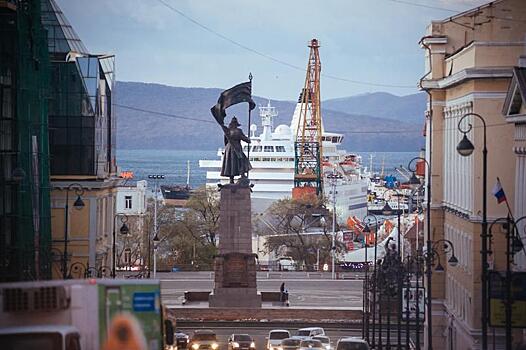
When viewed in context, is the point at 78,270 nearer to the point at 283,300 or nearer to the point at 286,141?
the point at 283,300

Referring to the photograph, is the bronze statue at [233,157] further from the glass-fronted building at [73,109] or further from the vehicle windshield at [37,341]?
the vehicle windshield at [37,341]

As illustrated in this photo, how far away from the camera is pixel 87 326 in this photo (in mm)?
18797

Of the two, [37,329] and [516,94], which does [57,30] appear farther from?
[37,329]

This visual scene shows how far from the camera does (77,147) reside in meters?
57.7

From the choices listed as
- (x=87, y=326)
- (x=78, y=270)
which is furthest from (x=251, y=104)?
(x=87, y=326)

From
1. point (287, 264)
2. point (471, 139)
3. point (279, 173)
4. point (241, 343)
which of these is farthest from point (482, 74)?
point (279, 173)

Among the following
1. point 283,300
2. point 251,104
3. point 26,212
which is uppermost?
point 251,104

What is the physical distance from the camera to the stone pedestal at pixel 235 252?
61812mm

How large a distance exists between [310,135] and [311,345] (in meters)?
136

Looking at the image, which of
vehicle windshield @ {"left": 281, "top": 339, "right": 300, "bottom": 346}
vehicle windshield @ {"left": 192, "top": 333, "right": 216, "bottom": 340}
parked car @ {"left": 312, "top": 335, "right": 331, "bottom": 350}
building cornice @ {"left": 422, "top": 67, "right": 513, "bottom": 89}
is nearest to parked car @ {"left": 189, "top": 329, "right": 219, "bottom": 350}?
vehicle windshield @ {"left": 192, "top": 333, "right": 216, "bottom": 340}

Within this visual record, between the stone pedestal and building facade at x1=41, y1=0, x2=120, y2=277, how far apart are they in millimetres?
4719

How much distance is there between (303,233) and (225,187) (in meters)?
43.9

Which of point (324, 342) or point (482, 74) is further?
point (482, 74)

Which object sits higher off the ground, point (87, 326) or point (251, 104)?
point (251, 104)
